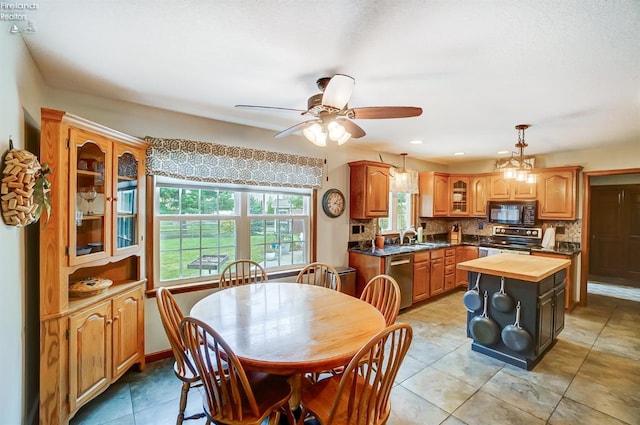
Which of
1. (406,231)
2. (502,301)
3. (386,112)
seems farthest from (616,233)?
(386,112)

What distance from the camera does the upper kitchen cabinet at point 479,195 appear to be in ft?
17.7

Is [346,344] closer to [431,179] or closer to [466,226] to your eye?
[431,179]

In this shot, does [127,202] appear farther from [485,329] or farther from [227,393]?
[485,329]

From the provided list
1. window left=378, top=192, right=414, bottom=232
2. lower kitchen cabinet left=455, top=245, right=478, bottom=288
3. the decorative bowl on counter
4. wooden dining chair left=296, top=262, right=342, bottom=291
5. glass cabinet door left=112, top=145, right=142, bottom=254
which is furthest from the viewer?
lower kitchen cabinet left=455, top=245, right=478, bottom=288

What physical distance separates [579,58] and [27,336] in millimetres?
3831

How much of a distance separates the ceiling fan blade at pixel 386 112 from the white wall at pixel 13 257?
1.85 metres

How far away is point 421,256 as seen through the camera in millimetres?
4523

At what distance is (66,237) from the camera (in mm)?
1902

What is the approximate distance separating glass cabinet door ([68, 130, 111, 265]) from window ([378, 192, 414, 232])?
381 centimetres

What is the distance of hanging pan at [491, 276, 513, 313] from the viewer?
278 centimetres

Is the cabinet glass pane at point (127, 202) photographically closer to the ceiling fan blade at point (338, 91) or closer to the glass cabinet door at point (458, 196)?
the ceiling fan blade at point (338, 91)

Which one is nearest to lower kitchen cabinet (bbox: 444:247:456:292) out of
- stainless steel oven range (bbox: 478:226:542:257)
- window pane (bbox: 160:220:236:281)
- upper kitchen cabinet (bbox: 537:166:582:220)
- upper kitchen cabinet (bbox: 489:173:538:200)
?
stainless steel oven range (bbox: 478:226:542:257)

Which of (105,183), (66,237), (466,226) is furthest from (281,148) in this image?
(466,226)

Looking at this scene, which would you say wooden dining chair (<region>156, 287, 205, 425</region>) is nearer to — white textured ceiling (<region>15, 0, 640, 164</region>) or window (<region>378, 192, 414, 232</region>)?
white textured ceiling (<region>15, 0, 640, 164</region>)
